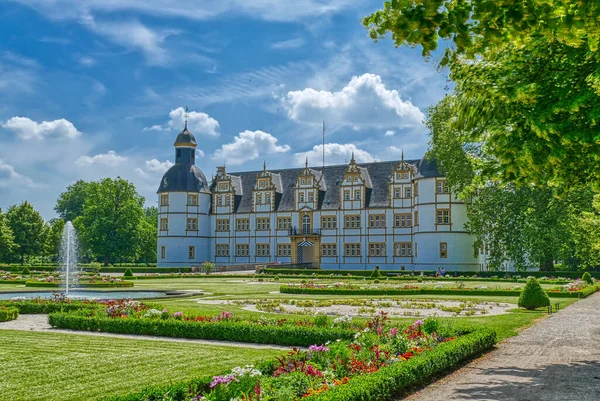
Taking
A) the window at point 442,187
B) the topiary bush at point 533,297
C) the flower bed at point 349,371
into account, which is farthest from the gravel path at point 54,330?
the window at point 442,187

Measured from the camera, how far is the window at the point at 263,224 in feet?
205

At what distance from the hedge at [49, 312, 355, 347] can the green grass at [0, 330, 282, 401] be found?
3.08 feet

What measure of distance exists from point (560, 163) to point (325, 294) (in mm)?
19194

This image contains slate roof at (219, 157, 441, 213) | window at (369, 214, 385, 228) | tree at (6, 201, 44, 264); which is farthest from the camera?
tree at (6, 201, 44, 264)

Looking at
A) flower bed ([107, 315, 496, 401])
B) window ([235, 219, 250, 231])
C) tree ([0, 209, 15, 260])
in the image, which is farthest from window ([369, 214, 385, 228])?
flower bed ([107, 315, 496, 401])

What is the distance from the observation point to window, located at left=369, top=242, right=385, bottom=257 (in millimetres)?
56781

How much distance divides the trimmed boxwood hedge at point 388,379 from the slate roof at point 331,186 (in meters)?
43.0

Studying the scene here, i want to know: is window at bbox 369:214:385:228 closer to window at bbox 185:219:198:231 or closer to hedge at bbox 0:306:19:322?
window at bbox 185:219:198:231

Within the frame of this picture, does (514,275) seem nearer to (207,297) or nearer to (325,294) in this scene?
(325,294)

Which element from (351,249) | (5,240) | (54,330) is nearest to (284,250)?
(351,249)

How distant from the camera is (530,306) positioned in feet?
68.2

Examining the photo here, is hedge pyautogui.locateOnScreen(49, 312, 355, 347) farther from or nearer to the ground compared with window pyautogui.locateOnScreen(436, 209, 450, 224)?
nearer to the ground

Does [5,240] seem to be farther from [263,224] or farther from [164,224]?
[263,224]

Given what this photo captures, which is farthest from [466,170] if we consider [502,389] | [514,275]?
[502,389]
